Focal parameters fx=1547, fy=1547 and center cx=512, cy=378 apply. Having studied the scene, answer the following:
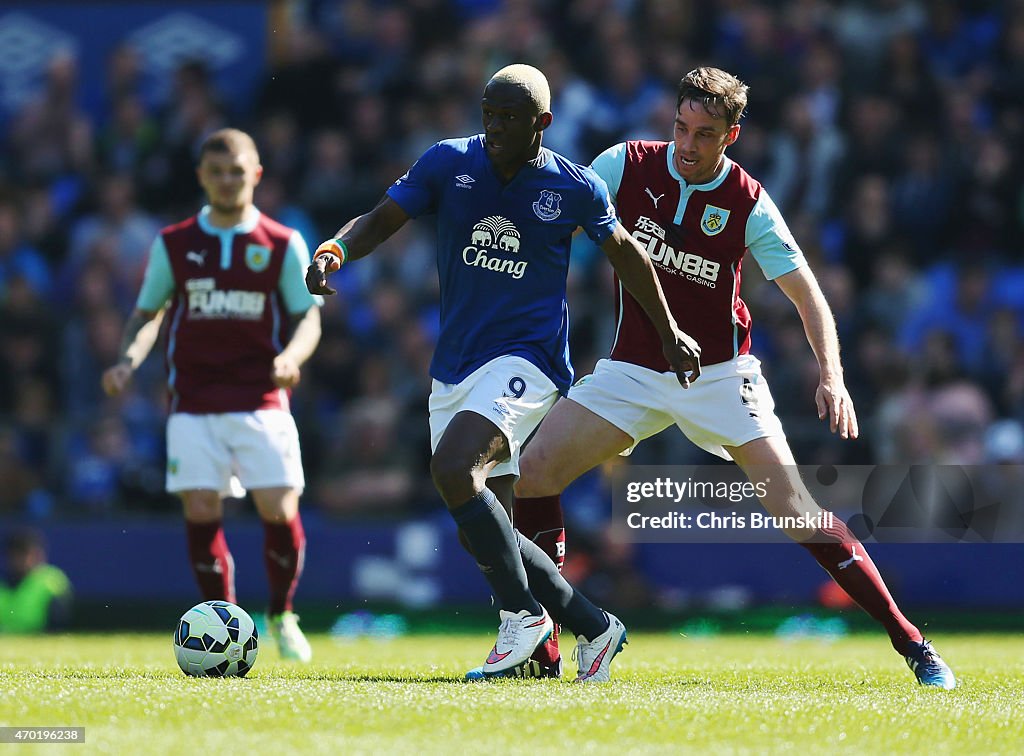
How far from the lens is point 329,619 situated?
1255cm

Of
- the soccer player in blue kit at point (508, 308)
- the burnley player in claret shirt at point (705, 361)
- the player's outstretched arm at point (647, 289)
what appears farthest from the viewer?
the burnley player in claret shirt at point (705, 361)

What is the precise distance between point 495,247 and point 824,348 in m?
1.55

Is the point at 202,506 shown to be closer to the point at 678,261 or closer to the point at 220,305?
the point at 220,305

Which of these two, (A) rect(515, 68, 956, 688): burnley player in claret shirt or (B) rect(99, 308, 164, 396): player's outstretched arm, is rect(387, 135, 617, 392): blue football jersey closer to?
(A) rect(515, 68, 956, 688): burnley player in claret shirt

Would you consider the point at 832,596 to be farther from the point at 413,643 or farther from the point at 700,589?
the point at 413,643

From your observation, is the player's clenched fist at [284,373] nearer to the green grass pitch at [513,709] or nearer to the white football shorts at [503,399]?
the green grass pitch at [513,709]

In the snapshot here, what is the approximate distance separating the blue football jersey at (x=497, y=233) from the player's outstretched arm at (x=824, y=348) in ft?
3.61

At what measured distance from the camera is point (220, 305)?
8.40 m

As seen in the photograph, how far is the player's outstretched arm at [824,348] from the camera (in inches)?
258

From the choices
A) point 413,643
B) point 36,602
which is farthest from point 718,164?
point 36,602

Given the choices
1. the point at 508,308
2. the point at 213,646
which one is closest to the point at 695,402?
the point at 508,308

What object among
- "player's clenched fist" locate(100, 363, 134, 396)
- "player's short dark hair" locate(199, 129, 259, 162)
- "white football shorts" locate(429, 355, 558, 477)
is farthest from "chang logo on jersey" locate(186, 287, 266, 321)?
"white football shorts" locate(429, 355, 558, 477)

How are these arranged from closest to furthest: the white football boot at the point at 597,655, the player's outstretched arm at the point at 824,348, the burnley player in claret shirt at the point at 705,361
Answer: the white football boot at the point at 597,655 → the player's outstretched arm at the point at 824,348 → the burnley player in claret shirt at the point at 705,361

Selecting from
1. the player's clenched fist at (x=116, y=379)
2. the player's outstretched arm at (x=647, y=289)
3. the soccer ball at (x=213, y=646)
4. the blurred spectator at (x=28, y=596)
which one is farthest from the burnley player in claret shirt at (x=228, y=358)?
the blurred spectator at (x=28, y=596)
